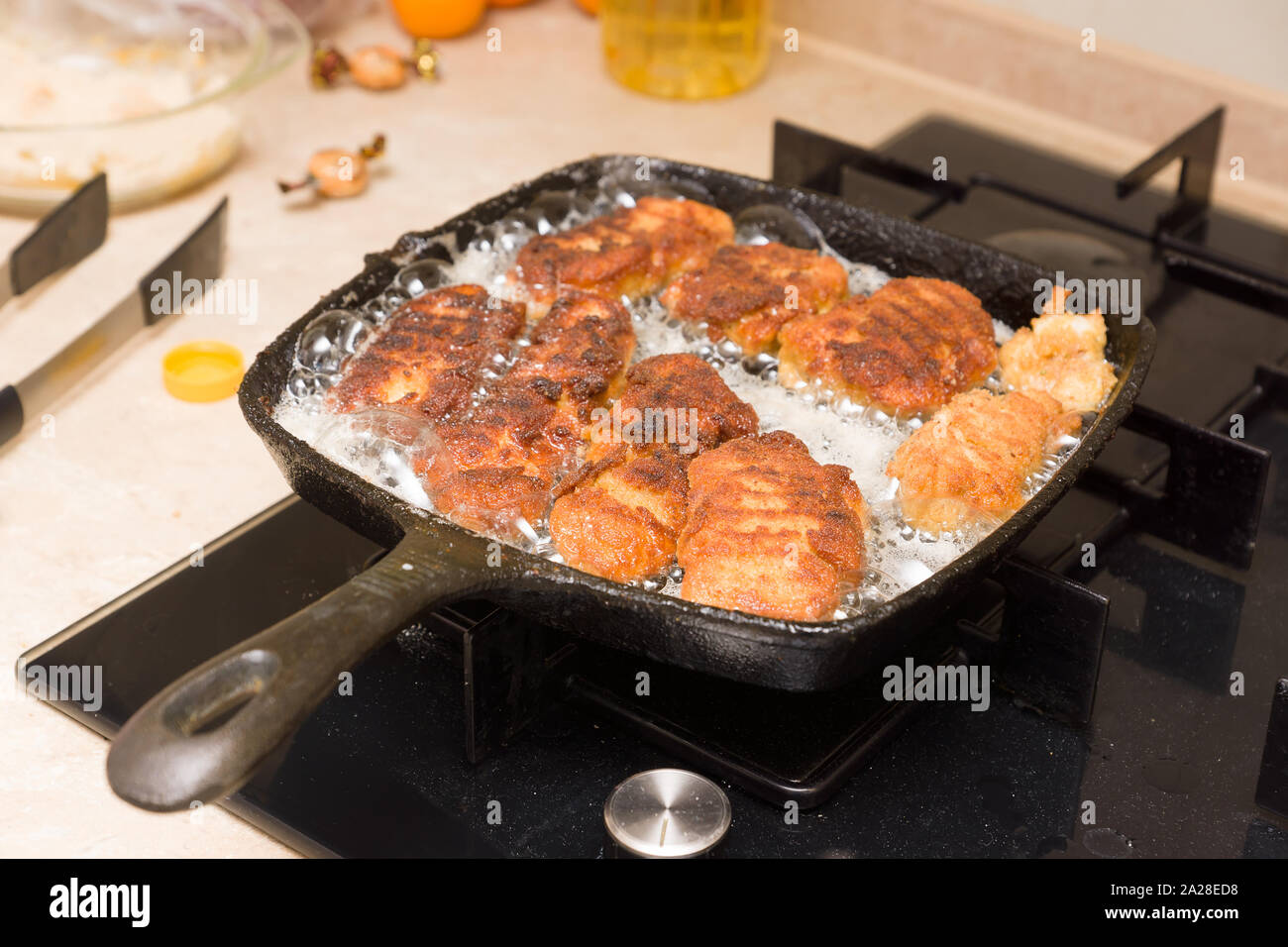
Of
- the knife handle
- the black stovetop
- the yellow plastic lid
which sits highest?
the knife handle

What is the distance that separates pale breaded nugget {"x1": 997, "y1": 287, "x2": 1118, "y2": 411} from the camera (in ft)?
4.19

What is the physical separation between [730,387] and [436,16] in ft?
3.92

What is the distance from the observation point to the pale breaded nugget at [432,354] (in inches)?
48.6

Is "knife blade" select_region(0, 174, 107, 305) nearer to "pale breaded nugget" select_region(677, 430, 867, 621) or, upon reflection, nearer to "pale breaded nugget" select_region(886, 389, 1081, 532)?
"pale breaded nugget" select_region(677, 430, 867, 621)

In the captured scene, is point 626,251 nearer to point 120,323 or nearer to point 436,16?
→ point 120,323

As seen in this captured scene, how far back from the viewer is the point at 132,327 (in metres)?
1.64

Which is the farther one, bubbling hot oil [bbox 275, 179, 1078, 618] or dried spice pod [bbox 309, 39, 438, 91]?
dried spice pod [bbox 309, 39, 438, 91]

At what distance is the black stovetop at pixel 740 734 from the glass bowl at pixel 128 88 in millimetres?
674

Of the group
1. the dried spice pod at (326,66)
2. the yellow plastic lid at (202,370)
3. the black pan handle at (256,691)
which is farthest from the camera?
the dried spice pod at (326,66)

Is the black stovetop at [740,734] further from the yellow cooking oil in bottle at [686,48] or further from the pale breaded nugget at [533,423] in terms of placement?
the yellow cooking oil in bottle at [686,48]

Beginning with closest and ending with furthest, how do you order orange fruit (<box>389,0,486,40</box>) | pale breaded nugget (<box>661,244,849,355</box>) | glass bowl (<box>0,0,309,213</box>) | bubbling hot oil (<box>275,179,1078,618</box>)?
1. bubbling hot oil (<box>275,179,1078,618</box>)
2. pale breaded nugget (<box>661,244,849,355</box>)
3. glass bowl (<box>0,0,309,213</box>)
4. orange fruit (<box>389,0,486,40</box>)

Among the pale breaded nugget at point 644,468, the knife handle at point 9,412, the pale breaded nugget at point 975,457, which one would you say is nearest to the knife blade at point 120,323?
the knife handle at point 9,412

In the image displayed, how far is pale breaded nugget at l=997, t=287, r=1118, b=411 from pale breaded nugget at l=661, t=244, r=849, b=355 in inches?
7.4

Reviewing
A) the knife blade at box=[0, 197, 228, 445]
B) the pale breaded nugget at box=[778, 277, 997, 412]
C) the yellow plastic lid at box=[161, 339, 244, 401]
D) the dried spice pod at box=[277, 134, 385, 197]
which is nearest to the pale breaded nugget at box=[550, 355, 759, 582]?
the pale breaded nugget at box=[778, 277, 997, 412]
